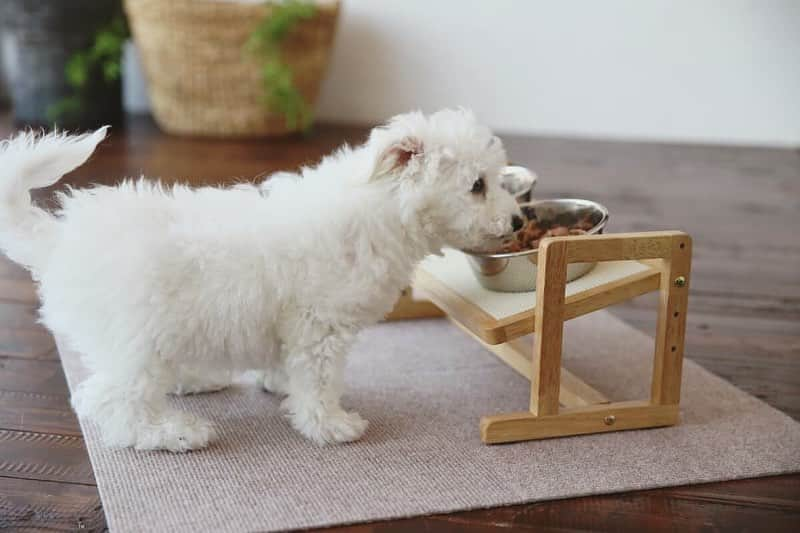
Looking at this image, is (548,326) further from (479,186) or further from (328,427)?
(328,427)

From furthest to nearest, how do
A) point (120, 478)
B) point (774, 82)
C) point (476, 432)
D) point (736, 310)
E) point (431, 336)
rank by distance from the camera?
point (774, 82) < point (736, 310) < point (431, 336) < point (476, 432) < point (120, 478)

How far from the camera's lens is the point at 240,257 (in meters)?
1.62

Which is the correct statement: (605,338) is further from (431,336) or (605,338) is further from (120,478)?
(120,478)

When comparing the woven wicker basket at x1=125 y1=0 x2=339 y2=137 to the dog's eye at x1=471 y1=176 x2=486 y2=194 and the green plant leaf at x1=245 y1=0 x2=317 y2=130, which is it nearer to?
the green plant leaf at x1=245 y1=0 x2=317 y2=130

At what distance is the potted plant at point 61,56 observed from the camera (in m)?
4.23

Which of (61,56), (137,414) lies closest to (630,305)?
(137,414)

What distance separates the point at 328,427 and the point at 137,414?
0.34 metres

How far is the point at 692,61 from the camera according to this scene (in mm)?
4656

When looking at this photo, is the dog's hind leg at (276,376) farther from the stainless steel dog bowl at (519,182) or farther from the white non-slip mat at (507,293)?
the stainless steel dog bowl at (519,182)

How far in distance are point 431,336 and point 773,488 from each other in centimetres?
93

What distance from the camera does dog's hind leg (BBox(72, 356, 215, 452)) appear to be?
5.32 feet

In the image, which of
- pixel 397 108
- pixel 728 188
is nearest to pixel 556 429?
pixel 728 188

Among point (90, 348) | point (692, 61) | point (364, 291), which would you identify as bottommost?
point (90, 348)

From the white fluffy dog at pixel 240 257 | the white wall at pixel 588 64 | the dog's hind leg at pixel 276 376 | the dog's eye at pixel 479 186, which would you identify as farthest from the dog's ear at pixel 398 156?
the white wall at pixel 588 64
